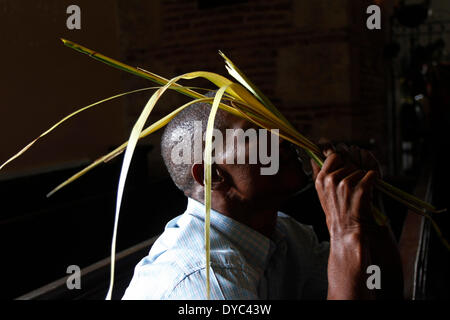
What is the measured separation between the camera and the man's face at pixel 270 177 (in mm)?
1048

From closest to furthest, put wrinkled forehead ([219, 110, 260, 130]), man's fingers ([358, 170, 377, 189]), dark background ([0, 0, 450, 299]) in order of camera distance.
→ man's fingers ([358, 170, 377, 189]) < wrinkled forehead ([219, 110, 260, 130]) < dark background ([0, 0, 450, 299])

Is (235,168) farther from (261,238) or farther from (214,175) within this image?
(261,238)

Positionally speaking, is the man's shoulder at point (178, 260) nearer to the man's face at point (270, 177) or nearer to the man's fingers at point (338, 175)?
the man's face at point (270, 177)

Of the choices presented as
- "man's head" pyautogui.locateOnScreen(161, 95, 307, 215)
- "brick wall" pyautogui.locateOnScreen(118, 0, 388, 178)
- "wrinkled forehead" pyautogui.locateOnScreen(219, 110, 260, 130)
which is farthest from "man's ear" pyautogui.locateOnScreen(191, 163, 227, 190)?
"brick wall" pyautogui.locateOnScreen(118, 0, 388, 178)

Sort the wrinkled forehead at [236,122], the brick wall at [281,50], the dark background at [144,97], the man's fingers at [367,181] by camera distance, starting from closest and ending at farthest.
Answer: the man's fingers at [367,181], the wrinkled forehead at [236,122], the dark background at [144,97], the brick wall at [281,50]

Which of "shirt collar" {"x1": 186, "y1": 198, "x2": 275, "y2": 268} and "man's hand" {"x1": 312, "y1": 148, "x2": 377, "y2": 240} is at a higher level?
"man's hand" {"x1": 312, "y1": 148, "x2": 377, "y2": 240}

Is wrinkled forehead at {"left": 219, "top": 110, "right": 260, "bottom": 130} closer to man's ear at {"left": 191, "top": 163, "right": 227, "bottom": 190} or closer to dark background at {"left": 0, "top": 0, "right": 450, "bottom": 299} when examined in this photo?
man's ear at {"left": 191, "top": 163, "right": 227, "bottom": 190}

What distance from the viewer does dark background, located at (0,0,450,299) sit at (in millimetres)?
2277

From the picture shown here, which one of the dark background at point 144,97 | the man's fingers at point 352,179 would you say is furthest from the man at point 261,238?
the dark background at point 144,97

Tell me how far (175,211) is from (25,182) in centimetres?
89

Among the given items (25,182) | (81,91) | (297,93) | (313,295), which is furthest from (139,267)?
(297,93)

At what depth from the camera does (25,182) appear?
2.76 m

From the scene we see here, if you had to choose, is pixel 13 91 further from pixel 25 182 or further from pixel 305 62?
pixel 305 62

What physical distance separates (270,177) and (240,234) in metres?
0.14
